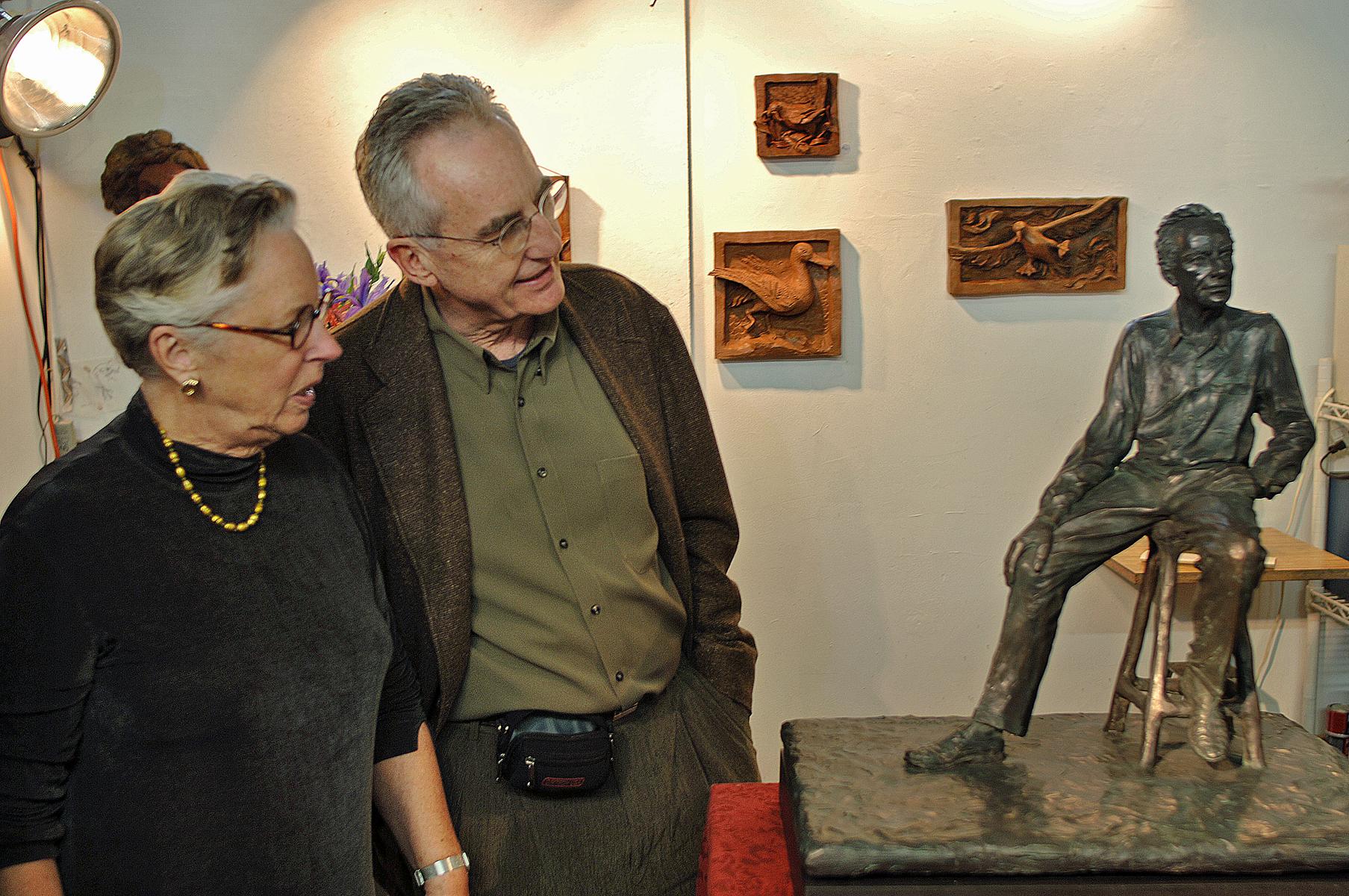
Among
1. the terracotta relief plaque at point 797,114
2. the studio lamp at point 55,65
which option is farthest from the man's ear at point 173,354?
the terracotta relief plaque at point 797,114

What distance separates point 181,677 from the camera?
47.0 inches

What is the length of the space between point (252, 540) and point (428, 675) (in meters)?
0.45

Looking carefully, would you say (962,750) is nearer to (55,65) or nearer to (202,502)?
(202,502)

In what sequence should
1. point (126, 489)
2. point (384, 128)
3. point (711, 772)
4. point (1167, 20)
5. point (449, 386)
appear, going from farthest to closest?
point (1167, 20), point (711, 772), point (449, 386), point (384, 128), point (126, 489)

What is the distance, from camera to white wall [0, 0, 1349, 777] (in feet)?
10.0

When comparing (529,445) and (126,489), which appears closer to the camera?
(126,489)

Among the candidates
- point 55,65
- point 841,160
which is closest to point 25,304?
point 55,65

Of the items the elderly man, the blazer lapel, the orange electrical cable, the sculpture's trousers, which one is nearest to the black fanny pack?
the elderly man

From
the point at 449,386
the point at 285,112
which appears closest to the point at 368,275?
the point at 285,112

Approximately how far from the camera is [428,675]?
165 cm

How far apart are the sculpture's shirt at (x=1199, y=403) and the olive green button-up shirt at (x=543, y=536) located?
70 centimetres

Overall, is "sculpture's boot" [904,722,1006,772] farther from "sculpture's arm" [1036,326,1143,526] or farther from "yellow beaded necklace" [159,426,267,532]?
"yellow beaded necklace" [159,426,267,532]

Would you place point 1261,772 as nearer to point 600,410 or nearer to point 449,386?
point 600,410

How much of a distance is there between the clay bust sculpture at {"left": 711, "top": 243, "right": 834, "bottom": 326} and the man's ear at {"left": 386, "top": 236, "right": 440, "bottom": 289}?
1497 millimetres
